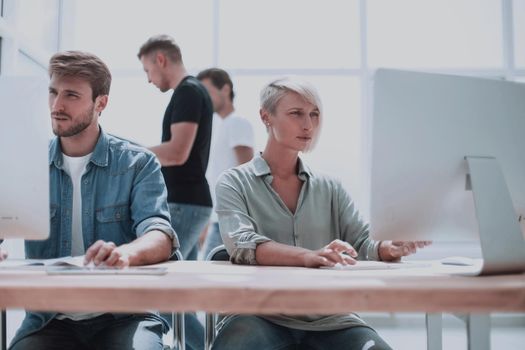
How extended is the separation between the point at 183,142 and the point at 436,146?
1449mm

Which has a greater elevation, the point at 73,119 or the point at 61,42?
the point at 61,42

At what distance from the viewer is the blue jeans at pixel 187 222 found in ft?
7.56

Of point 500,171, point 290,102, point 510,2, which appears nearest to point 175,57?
point 290,102

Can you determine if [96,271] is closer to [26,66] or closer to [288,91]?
[288,91]

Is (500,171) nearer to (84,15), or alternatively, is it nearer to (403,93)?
(403,93)

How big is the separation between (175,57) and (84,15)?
235 cm

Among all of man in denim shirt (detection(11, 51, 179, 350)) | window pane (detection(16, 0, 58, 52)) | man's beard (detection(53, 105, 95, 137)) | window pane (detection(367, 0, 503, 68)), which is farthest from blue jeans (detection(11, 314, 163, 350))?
window pane (detection(367, 0, 503, 68))

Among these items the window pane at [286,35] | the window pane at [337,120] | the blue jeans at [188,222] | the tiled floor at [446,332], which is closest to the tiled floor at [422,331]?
the tiled floor at [446,332]

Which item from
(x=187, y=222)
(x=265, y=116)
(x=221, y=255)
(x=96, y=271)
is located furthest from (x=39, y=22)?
(x=96, y=271)

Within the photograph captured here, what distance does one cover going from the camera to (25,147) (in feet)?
3.70

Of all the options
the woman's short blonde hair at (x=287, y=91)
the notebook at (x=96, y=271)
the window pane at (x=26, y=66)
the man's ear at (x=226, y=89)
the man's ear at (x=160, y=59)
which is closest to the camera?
the notebook at (x=96, y=271)

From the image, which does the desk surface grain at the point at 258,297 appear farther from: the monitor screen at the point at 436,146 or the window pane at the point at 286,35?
the window pane at the point at 286,35

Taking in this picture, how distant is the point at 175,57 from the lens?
8.32ft

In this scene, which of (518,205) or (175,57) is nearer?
(518,205)
